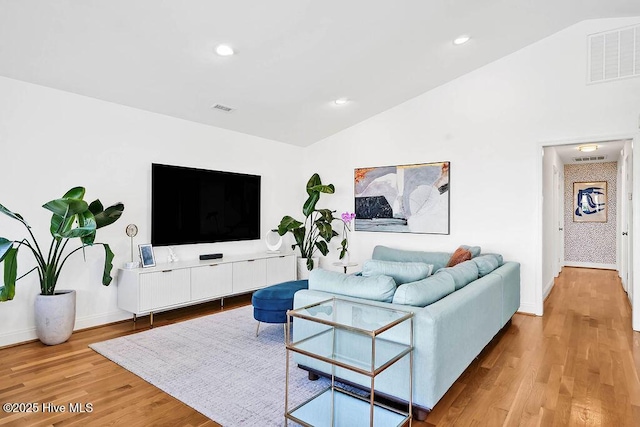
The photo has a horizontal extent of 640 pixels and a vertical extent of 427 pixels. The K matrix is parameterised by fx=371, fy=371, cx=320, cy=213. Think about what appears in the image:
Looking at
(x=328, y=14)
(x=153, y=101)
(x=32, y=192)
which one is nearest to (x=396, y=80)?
(x=328, y=14)

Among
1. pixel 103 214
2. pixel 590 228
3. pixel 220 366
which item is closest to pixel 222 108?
pixel 103 214

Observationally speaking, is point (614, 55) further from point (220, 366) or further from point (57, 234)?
point (57, 234)

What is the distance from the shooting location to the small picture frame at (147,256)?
4.24m

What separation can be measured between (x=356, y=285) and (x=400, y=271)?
14.7 inches

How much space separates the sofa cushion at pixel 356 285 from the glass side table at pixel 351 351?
0.15 metres

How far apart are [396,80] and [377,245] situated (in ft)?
8.03

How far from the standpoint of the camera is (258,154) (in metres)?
5.91

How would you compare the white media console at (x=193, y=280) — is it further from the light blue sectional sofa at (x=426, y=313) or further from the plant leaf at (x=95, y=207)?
the light blue sectional sofa at (x=426, y=313)

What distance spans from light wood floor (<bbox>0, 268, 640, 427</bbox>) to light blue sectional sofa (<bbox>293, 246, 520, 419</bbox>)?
22cm

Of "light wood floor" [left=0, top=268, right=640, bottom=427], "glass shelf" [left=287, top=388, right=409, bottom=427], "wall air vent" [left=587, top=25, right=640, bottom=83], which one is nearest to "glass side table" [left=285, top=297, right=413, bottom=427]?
"glass shelf" [left=287, top=388, right=409, bottom=427]

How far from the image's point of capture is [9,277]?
3.06 meters

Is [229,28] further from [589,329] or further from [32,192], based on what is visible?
[589,329]

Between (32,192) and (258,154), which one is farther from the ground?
(258,154)

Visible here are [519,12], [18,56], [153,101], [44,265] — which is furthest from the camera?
[153,101]
